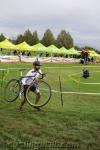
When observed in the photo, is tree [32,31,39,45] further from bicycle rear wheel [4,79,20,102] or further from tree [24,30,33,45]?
bicycle rear wheel [4,79,20,102]

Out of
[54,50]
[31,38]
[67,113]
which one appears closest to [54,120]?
[67,113]

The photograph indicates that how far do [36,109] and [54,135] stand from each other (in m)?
3.75

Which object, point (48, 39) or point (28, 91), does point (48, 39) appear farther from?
point (28, 91)

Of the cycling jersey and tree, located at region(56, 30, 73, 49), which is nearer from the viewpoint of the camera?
the cycling jersey

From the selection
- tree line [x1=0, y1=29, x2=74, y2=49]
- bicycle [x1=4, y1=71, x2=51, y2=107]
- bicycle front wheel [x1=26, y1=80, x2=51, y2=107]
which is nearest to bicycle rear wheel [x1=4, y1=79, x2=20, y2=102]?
bicycle [x1=4, y1=71, x2=51, y2=107]

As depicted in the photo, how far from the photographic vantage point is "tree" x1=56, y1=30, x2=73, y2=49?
13888cm

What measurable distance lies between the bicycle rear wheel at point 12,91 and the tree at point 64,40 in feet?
404

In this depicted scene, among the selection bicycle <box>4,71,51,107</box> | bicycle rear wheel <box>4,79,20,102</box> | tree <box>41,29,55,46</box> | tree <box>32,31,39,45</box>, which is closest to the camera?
bicycle <box>4,71,51,107</box>

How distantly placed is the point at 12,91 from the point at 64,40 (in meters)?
125

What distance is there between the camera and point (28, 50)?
73500 millimetres

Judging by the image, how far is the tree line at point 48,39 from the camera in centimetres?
13512

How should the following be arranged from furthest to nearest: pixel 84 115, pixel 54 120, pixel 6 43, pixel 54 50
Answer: pixel 54 50
pixel 6 43
pixel 84 115
pixel 54 120

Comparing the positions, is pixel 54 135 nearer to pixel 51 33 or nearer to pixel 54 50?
pixel 54 50

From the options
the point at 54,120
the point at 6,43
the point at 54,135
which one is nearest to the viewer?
the point at 54,135
